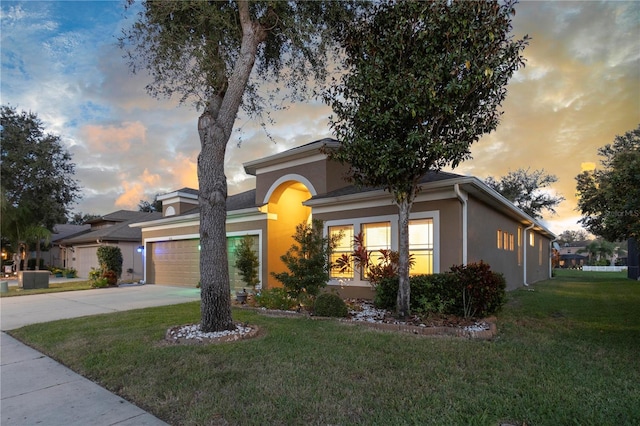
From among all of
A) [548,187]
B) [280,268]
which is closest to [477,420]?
[280,268]

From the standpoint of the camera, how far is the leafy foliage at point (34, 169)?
26955mm

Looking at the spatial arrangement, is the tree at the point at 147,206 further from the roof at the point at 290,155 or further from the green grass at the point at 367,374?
the green grass at the point at 367,374

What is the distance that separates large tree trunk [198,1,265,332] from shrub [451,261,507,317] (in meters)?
4.56

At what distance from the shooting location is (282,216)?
14.0 m

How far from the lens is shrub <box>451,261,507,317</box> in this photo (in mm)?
7199

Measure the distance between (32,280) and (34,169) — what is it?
15.4 metres

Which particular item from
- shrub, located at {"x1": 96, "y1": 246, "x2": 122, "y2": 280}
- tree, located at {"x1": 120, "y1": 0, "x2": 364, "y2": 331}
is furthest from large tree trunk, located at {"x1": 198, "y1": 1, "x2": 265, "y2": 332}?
shrub, located at {"x1": 96, "y1": 246, "x2": 122, "y2": 280}

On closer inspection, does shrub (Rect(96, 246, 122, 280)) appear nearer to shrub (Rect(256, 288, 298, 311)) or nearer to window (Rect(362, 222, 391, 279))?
shrub (Rect(256, 288, 298, 311))

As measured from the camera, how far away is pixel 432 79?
20.9 feet

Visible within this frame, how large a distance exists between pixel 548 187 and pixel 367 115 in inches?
1220

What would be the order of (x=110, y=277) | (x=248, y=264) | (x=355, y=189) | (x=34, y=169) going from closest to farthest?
1. (x=355, y=189)
2. (x=248, y=264)
3. (x=110, y=277)
4. (x=34, y=169)

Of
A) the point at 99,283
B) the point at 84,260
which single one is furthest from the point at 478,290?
the point at 84,260

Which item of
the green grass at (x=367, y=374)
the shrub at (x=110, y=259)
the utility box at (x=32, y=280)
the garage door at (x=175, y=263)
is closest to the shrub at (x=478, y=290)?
the green grass at (x=367, y=374)

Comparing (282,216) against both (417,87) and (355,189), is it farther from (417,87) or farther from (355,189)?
(417,87)
